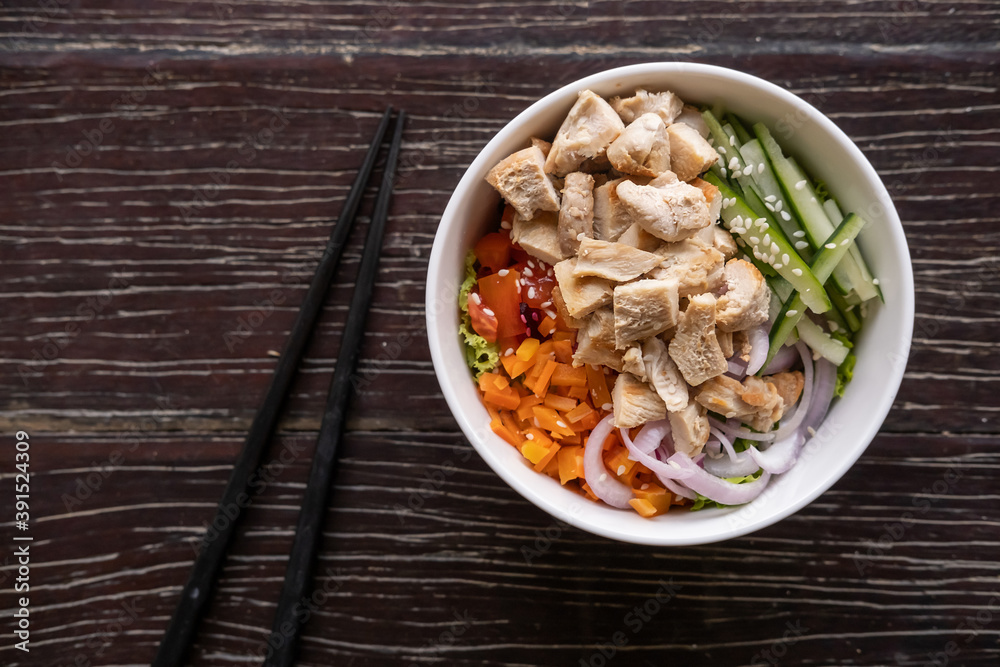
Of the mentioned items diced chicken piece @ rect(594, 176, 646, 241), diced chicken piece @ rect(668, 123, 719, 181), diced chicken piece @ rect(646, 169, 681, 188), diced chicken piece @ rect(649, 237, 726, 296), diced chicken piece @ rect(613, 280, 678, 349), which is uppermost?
diced chicken piece @ rect(668, 123, 719, 181)

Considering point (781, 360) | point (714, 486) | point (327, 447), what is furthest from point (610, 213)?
point (327, 447)

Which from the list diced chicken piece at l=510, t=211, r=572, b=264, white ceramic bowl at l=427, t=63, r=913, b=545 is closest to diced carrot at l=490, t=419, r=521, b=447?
white ceramic bowl at l=427, t=63, r=913, b=545

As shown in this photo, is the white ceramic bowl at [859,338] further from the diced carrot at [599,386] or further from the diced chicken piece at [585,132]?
the diced carrot at [599,386]

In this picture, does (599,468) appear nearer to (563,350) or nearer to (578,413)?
(578,413)

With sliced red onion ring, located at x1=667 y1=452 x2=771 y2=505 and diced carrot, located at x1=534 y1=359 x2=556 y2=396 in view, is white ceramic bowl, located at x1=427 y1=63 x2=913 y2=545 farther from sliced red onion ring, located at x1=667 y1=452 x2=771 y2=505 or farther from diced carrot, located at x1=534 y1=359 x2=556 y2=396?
diced carrot, located at x1=534 y1=359 x2=556 y2=396

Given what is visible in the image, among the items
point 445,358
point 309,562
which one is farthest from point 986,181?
point 309,562

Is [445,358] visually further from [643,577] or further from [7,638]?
[7,638]
